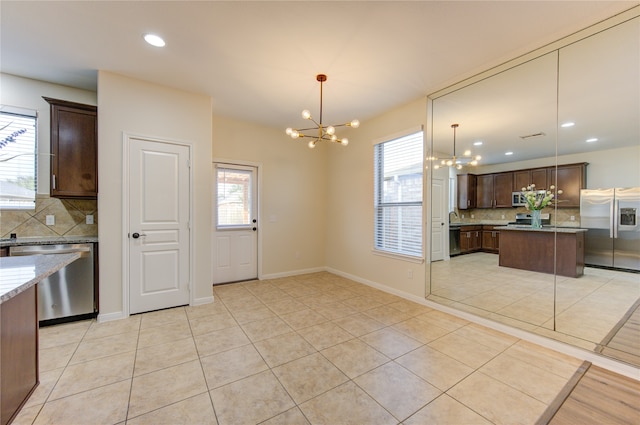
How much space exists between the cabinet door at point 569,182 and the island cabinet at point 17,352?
4435 millimetres

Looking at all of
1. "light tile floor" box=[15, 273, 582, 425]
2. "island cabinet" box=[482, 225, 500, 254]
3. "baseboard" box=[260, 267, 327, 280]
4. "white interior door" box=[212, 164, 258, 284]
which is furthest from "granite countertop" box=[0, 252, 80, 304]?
"island cabinet" box=[482, 225, 500, 254]

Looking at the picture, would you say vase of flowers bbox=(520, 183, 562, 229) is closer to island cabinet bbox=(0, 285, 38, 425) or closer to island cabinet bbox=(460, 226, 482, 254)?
island cabinet bbox=(460, 226, 482, 254)

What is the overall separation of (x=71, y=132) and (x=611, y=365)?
5.92m

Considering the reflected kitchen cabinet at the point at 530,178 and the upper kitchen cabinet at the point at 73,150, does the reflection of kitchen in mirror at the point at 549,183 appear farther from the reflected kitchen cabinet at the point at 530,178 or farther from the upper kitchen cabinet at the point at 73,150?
the upper kitchen cabinet at the point at 73,150

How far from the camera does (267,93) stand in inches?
136

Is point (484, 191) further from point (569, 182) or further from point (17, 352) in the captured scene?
point (17, 352)

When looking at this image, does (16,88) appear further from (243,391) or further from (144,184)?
(243,391)

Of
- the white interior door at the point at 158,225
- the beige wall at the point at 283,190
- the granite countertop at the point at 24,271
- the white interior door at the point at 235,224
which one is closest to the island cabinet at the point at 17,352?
the granite countertop at the point at 24,271

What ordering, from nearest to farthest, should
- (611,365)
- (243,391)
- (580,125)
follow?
(243,391)
(611,365)
(580,125)

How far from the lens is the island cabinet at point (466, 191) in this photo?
10.7 feet

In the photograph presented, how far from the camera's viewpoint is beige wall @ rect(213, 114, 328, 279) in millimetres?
4570

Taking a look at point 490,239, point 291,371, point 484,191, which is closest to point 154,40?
point 291,371

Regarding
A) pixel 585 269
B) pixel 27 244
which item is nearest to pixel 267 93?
pixel 27 244

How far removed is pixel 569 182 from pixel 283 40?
3.09 meters
